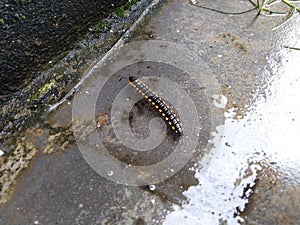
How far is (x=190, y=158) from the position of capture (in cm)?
272

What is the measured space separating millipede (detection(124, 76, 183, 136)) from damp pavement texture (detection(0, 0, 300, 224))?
63 millimetres

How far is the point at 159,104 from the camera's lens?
2914 mm

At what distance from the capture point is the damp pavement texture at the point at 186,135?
2.48 m

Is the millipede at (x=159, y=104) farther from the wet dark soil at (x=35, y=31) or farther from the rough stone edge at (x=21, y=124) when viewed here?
A: the wet dark soil at (x=35, y=31)

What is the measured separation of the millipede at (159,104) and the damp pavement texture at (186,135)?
0.21ft

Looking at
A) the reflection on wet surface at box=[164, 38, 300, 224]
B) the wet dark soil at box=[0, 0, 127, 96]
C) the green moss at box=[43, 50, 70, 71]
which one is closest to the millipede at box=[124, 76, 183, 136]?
the reflection on wet surface at box=[164, 38, 300, 224]

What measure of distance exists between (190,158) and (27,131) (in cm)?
122

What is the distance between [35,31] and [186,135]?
1653 millimetres

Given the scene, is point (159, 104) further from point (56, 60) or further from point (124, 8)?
point (124, 8)

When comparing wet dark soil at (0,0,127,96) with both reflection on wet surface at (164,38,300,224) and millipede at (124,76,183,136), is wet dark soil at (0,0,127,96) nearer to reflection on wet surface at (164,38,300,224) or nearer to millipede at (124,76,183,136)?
millipede at (124,76,183,136)

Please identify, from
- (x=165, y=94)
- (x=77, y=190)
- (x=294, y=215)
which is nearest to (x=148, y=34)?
(x=165, y=94)

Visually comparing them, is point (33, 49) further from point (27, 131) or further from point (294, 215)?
point (294, 215)

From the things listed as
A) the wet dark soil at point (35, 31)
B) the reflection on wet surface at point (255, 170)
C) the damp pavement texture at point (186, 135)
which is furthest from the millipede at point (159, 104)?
the wet dark soil at point (35, 31)

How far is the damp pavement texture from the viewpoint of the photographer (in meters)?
2.48
